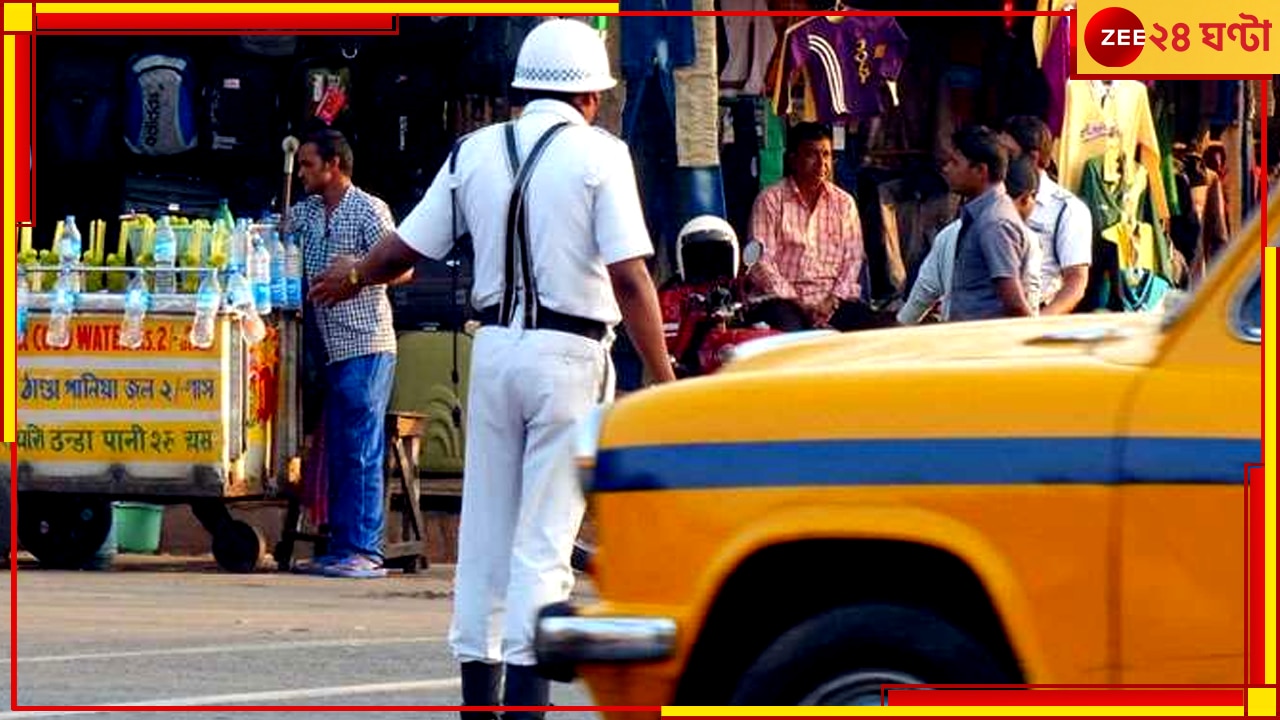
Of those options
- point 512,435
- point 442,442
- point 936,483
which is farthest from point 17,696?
point 442,442

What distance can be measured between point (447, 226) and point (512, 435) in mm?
657

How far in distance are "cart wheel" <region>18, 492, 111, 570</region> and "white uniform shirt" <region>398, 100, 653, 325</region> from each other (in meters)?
6.30

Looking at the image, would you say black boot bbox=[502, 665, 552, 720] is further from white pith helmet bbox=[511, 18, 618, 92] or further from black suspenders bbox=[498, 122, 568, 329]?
white pith helmet bbox=[511, 18, 618, 92]

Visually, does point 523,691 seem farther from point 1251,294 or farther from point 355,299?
point 355,299

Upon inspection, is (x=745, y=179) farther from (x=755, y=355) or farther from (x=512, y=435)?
(x=755, y=355)

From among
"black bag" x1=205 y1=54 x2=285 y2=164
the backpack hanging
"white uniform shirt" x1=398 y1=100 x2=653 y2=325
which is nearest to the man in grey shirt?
"white uniform shirt" x1=398 y1=100 x2=653 y2=325

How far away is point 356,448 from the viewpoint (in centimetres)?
1409

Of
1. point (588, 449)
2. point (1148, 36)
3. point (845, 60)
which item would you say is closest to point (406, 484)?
point (845, 60)

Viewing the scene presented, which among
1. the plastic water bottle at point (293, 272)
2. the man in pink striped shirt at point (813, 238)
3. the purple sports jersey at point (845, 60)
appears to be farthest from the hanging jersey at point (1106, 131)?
the plastic water bottle at point (293, 272)

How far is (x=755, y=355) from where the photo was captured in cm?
687

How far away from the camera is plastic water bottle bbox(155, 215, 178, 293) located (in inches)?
552

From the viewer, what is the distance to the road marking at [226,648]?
1091 centimetres

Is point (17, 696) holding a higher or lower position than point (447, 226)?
lower

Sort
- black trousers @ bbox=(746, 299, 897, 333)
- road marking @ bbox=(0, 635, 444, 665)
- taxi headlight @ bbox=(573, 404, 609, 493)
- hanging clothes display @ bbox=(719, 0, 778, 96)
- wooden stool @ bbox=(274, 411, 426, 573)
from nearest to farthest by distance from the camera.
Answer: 1. taxi headlight @ bbox=(573, 404, 609, 493)
2. road marking @ bbox=(0, 635, 444, 665)
3. wooden stool @ bbox=(274, 411, 426, 573)
4. black trousers @ bbox=(746, 299, 897, 333)
5. hanging clothes display @ bbox=(719, 0, 778, 96)
